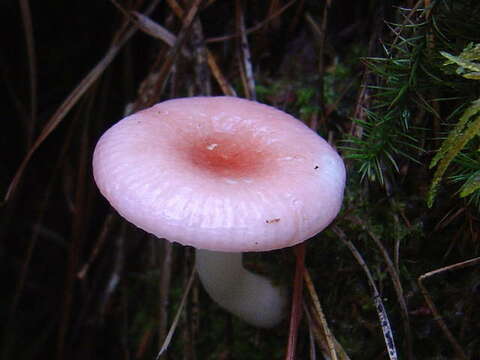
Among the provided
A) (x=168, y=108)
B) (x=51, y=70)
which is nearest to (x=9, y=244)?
(x=51, y=70)

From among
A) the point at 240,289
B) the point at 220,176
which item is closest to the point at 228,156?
the point at 220,176

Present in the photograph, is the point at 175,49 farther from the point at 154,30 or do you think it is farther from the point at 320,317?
the point at 320,317

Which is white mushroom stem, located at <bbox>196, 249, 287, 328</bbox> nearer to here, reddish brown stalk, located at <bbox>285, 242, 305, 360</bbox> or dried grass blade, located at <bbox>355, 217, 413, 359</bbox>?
reddish brown stalk, located at <bbox>285, 242, 305, 360</bbox>

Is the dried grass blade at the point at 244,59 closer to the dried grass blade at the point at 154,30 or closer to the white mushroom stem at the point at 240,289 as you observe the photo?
the dried grass blade at the point at 154,30

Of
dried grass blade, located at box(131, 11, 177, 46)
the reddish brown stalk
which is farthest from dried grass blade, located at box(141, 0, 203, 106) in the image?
the reddish brown stalk

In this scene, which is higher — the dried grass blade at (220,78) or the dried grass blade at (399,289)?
the dried grass blade at (220,78)

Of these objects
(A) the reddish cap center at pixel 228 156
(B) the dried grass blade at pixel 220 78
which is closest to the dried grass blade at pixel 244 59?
(B) the dried grass blade at pixel 220 78

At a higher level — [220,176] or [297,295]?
[220,176]

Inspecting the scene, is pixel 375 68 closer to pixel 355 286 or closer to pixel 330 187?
pixel 330 187
